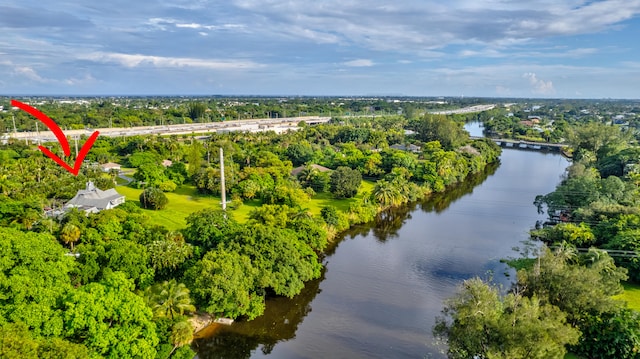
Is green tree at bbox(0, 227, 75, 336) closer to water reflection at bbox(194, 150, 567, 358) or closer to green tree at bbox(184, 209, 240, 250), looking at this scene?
water reflection at bbox(194, 150, 567, 358)

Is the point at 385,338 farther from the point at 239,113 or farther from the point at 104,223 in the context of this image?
the point at 239,113

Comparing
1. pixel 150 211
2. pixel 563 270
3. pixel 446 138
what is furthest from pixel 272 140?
pixel 563 270

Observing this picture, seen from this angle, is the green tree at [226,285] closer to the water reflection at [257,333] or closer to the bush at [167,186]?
the water reflection at [257,333]

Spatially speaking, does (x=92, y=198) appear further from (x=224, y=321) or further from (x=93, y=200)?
(x=224, y=321)

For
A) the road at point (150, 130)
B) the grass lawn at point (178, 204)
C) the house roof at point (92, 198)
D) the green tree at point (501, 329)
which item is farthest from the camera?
the road at point (150, 130)

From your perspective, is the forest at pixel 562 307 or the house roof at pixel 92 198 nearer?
the forest at pixel 562 307

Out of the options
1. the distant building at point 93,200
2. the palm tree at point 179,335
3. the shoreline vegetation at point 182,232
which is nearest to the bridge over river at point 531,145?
the shoreline vegetation at point 182,232

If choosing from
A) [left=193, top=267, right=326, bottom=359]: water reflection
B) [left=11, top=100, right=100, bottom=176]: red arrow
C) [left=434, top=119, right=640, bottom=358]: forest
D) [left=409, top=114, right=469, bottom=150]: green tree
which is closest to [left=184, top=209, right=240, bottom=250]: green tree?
[left=193, top=267, right=326, bottom=359]: water reflection
